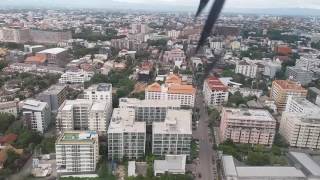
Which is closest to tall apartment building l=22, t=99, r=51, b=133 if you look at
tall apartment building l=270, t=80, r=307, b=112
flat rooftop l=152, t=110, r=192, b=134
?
flat rooftop l=152, t=110, r=192, b=134

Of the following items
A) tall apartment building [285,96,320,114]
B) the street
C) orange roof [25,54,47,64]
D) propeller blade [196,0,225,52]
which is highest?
propeller blade [196,0,225,52]

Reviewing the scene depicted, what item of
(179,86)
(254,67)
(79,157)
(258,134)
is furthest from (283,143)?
Answer: (254,67)

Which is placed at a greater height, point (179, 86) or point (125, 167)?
point (179, 86)

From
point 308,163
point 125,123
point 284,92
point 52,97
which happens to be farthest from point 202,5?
point 284,92

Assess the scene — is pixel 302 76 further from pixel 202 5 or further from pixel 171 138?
pixel 202 5

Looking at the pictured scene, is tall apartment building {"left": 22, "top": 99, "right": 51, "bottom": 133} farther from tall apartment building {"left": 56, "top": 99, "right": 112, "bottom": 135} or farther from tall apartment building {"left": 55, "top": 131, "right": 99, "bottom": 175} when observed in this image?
tall apartment building {"left": 55, "top": 131, "right": 99, "bottom": 175}

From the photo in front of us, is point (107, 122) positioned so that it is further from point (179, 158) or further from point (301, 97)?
point (301, 97)
